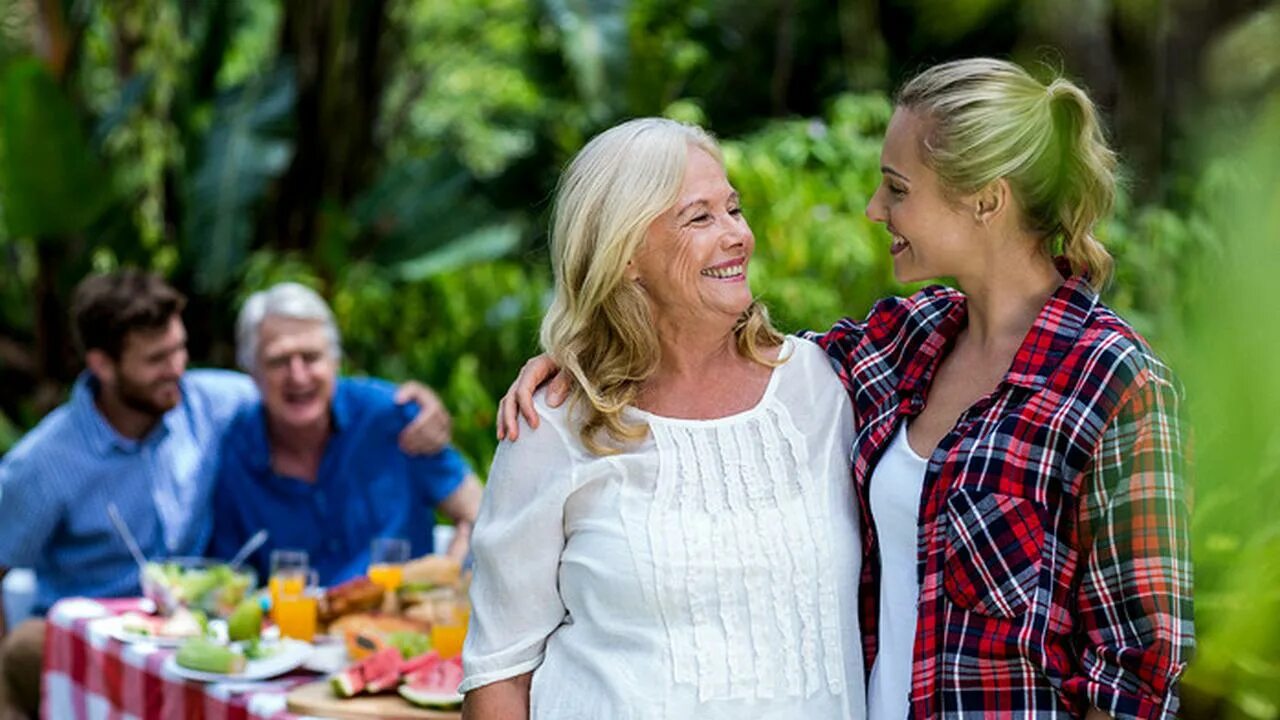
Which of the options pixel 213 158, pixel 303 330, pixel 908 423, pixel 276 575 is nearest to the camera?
pixel 908 423

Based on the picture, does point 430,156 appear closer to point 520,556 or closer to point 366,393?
point 366,393

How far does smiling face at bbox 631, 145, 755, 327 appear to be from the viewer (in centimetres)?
242

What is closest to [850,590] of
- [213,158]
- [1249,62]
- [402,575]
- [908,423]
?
[908,423]

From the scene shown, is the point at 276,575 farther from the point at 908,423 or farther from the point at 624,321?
the point at 908,423

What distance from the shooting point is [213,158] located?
8.11 m

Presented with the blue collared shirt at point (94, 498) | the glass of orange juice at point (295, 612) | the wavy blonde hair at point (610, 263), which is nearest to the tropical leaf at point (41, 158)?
the blue collared shirt at point (94, 498)

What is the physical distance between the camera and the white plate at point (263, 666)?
3.49m

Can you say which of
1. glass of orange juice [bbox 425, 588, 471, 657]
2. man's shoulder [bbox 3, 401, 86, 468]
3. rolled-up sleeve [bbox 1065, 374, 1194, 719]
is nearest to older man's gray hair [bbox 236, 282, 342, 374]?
man's shoulder [bbox 3, 401, 86, 468]

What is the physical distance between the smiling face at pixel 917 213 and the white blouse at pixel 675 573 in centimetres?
30

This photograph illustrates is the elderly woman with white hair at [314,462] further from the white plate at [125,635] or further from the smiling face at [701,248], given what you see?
the smiling face at [701,248]

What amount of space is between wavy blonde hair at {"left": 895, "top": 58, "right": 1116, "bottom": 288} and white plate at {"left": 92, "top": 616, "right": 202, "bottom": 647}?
231cm

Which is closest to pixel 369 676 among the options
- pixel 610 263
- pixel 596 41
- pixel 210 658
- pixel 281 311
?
pixel 210 658

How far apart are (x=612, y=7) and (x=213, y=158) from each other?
2132 millimetres

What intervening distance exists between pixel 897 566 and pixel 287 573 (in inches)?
77.6
